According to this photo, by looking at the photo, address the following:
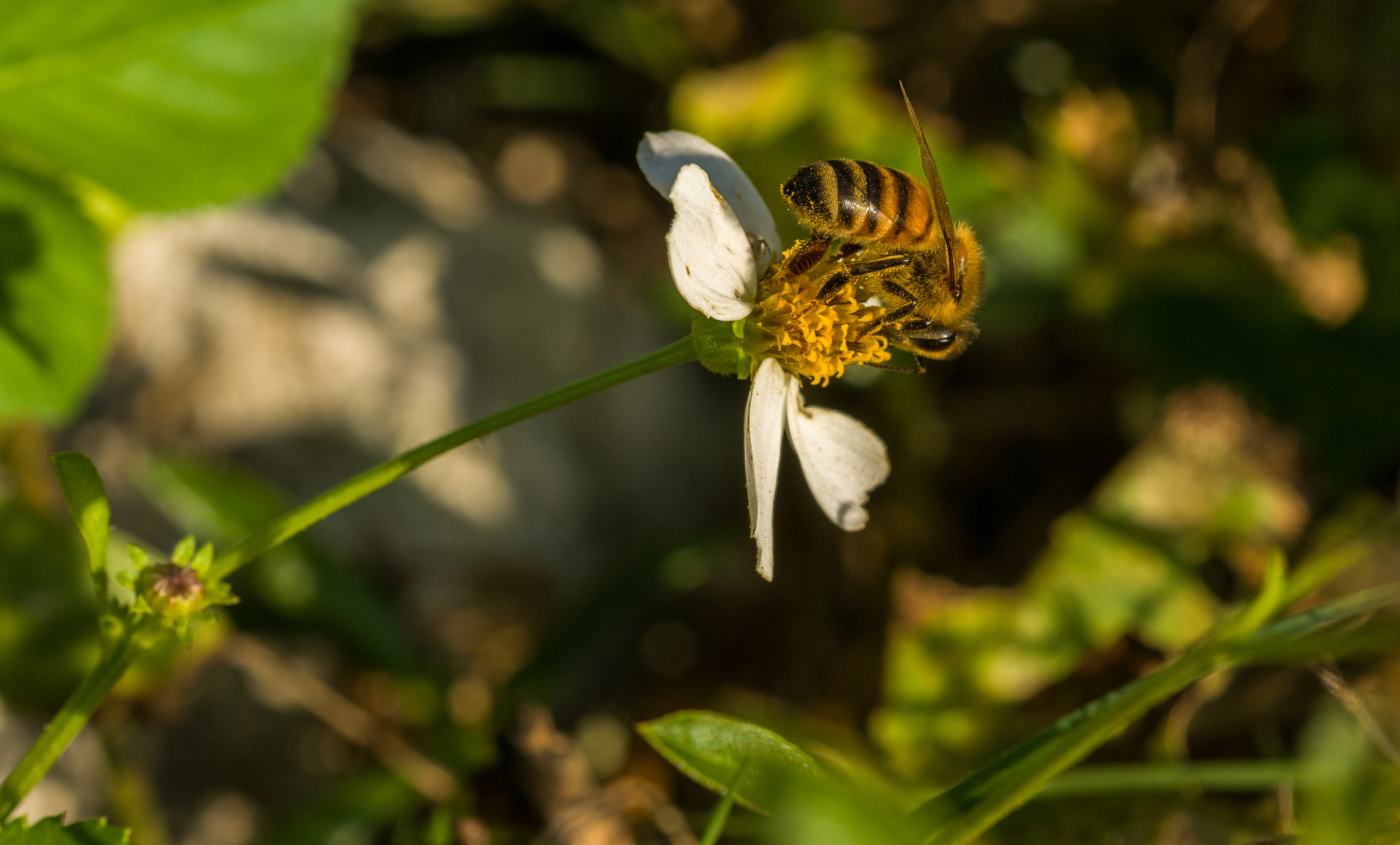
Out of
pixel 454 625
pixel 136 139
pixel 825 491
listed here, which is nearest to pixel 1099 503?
pixel 825 491

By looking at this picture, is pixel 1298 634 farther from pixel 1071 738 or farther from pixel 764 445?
pixel 764 445

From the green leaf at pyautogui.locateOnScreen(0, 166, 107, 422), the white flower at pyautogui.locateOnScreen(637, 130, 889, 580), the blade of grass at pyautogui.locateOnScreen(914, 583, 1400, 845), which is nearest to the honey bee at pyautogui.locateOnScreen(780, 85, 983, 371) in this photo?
the white flower at pyautogui.locateOnScreen(637, 130, 889, 580)

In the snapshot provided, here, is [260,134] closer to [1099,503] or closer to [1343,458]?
[1099,503]

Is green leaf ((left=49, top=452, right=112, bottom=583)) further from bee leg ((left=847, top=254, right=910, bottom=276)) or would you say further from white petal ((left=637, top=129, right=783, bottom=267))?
bee leg ((left=847, top=254, right=910, bottom=276))

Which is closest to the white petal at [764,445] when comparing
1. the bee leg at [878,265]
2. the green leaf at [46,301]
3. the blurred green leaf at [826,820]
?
the bee leg at [878,265]

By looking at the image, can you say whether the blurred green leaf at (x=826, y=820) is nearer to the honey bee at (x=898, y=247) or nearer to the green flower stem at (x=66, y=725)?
the green flower stem at (x=66, y=725)

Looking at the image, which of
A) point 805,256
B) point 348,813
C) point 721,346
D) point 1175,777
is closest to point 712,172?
point 805,256
